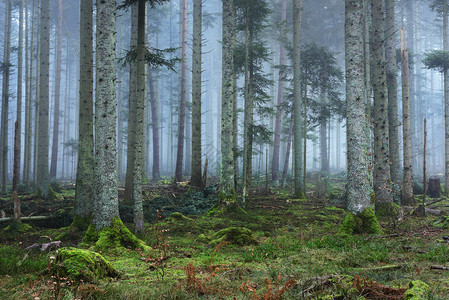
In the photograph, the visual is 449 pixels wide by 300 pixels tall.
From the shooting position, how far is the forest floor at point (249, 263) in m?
3.68

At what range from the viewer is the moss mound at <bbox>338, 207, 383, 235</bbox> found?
7.79m

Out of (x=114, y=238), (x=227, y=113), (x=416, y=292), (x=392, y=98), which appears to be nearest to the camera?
(x=416, y=292)

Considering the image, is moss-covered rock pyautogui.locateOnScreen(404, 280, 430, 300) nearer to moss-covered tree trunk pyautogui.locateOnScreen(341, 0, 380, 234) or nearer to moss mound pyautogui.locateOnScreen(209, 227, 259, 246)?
moss mound pyautogui.locateOnScreen(209, 227, 259, 246)

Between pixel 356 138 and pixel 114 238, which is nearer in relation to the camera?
pixel 114 238

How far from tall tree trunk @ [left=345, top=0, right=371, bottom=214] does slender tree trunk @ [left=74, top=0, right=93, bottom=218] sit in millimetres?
7520

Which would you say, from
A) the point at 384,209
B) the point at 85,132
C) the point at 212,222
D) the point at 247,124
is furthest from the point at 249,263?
the point at 384,209

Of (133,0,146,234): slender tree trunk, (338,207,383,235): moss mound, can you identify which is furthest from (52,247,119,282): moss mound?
(338,207,383,235): moss mound

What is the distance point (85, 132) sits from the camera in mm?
8703

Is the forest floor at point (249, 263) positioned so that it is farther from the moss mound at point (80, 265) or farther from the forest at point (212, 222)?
the moss mound at point (80, 265)

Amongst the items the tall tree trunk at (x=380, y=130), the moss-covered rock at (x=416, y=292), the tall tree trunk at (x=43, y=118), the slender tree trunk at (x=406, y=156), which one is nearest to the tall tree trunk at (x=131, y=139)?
the tall tree trunk at (x=43, y=118)

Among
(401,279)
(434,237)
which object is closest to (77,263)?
(401,279)

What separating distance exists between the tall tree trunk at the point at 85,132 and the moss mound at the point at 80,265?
4290 mm

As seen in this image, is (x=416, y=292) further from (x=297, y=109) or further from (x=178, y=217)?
(x=297, y=109)

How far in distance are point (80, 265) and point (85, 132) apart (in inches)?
213
